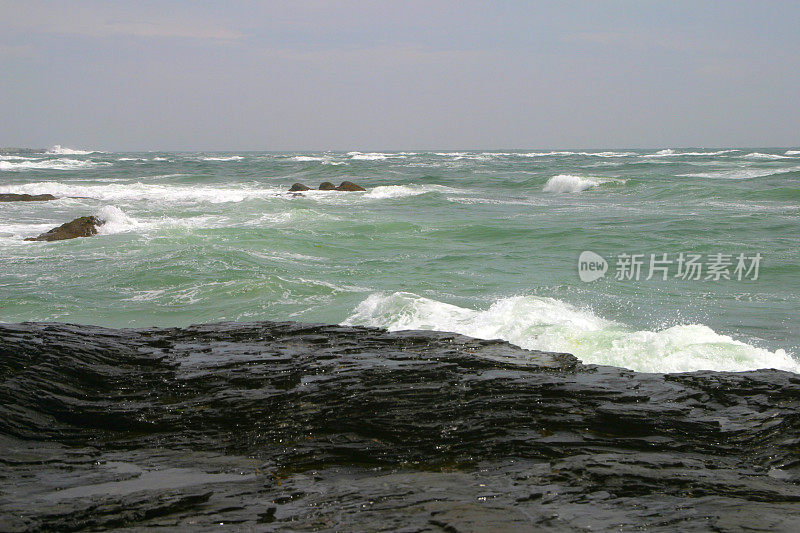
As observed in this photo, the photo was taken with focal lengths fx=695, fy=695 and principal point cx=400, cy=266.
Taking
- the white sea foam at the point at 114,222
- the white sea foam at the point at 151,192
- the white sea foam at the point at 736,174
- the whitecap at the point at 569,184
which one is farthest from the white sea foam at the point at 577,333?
the white sea foam at the point at 736,174

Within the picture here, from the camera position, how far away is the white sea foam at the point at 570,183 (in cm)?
3250

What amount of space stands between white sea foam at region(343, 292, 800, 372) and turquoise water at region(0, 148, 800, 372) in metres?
0.02

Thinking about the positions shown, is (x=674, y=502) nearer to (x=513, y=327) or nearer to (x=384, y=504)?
(x=384, y=504)

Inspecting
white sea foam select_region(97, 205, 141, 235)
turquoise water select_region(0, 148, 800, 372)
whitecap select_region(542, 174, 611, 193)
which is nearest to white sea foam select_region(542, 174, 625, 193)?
whitecap select_region(542, 174, 611, 193)

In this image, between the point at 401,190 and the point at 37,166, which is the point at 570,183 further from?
the point at 37,166

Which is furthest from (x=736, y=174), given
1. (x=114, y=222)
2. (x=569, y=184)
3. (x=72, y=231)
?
(x=72, y=231)

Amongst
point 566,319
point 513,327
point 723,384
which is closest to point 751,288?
point 566,319

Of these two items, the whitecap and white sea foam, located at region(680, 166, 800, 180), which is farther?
white sea foam, located at region(680, 166, 800, 180)

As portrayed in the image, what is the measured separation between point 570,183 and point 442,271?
23.0m

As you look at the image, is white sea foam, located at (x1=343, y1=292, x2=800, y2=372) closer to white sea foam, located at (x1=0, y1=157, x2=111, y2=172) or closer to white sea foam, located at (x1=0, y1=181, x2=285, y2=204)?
white sea foam, located at (x1=0, y1=181, x2=285, y2=204)

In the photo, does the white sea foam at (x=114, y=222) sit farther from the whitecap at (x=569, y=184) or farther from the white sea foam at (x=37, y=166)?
the white sea foam at (x=37, y=166)

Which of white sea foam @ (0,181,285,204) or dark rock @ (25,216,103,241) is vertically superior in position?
white sea foam @ (0,181,285,204)

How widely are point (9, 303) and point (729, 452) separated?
9019 mm

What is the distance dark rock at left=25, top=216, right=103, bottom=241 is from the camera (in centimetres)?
1489
